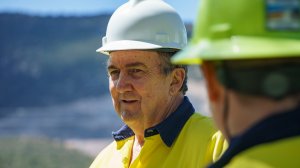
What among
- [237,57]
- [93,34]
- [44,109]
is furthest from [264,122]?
[93,34]

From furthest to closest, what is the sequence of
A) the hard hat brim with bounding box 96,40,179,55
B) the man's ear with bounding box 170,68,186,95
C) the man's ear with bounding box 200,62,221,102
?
1. the man's ear with bounding box 170,68,186,95
2. the hard hat brim with bounding box 96,40,179,55
3. the man's ear with bounding box 200,62,221,102

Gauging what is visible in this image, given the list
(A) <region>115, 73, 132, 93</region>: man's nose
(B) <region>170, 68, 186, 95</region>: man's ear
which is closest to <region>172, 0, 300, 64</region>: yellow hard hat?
(A) <region>115, 73, 132, 93</region>: man's nose

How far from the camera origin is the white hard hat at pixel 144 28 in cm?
322

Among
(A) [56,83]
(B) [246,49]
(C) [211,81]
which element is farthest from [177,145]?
(A) [56,83]

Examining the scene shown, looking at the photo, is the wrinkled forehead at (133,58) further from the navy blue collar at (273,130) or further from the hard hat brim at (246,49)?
the navy blue collar at (273,130)

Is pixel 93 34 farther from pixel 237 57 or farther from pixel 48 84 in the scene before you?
pixel 237 57

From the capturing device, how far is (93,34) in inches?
856

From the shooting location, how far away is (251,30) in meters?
1.45

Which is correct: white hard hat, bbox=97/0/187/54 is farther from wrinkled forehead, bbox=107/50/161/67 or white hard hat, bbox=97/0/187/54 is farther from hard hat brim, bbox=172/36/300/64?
hard hat brim, bbox=172/36/300/64

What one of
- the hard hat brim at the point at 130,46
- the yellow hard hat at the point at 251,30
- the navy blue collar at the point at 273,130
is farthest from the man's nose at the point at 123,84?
the navy blue collar at the point at 273,130

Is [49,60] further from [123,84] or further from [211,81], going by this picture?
[211,81]

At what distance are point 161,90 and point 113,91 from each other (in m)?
0.25

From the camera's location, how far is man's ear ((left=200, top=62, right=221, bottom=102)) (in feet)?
4.84

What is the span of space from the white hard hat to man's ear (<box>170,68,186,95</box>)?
0.13m
